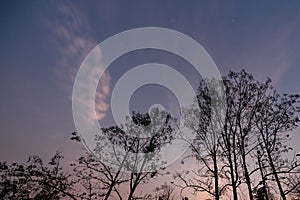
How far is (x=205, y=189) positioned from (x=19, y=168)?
10615 millimetres

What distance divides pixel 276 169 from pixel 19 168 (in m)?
15.1

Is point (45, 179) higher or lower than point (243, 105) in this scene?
lower

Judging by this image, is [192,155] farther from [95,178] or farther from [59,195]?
[59,195]

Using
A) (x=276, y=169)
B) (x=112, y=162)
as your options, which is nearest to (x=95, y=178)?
(x=112, y=162)

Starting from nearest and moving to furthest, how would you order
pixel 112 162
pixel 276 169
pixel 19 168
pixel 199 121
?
pixel 19 168
pixel 276 169
pixel 199 121
pixel 112 162

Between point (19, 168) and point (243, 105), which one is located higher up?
point (243, 105)

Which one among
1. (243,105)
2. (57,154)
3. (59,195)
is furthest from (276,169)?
(57,154)

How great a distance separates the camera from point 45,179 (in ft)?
43.2

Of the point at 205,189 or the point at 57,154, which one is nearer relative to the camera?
the point at 205,189

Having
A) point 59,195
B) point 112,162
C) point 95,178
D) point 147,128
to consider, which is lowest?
point 59,195

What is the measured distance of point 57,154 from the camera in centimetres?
→ 1925

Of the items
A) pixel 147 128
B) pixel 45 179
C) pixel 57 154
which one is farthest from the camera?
pixel 57 154

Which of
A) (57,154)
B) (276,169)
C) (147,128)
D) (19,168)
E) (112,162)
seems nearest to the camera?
(19,168)

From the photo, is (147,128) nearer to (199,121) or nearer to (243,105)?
(199,121)
